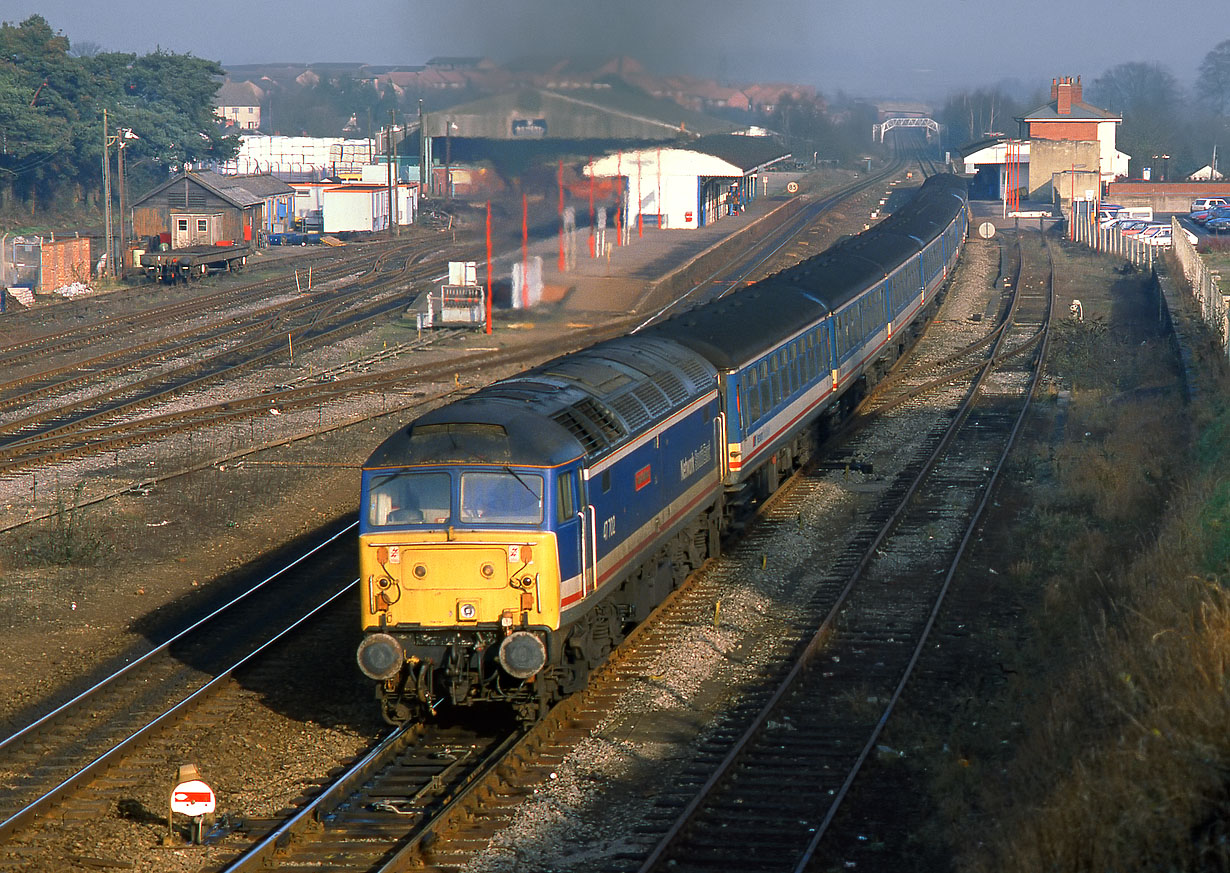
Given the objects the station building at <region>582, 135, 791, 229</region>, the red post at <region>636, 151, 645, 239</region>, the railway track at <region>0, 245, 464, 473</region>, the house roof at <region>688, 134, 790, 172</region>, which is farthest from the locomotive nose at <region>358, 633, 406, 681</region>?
the red post at <region>636, 151, 645, 239</region>

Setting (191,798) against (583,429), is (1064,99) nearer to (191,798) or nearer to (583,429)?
(583,429)

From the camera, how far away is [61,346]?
1567 inches

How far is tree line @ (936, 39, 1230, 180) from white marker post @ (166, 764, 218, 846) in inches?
3935

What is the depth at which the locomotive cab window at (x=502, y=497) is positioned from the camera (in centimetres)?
1280

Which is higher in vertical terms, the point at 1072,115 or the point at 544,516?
the point at 1072,115

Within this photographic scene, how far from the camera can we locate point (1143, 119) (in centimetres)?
12631

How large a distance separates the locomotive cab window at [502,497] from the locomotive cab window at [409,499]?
0.18 metres

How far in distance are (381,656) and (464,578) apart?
106 centimetres

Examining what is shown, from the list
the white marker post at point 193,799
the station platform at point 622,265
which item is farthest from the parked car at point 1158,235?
the white marker post at point 193,799

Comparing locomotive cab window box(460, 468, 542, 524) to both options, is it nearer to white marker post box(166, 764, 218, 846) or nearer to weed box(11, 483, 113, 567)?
white marker post box(166, 764, 218, 846)

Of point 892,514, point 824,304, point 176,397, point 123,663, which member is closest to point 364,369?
point 176,397

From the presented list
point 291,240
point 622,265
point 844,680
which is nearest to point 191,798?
point 844,680

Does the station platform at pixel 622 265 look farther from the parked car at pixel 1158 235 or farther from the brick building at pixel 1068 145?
the brick building at pixel 1068 145

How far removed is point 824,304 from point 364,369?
48.5 feet
